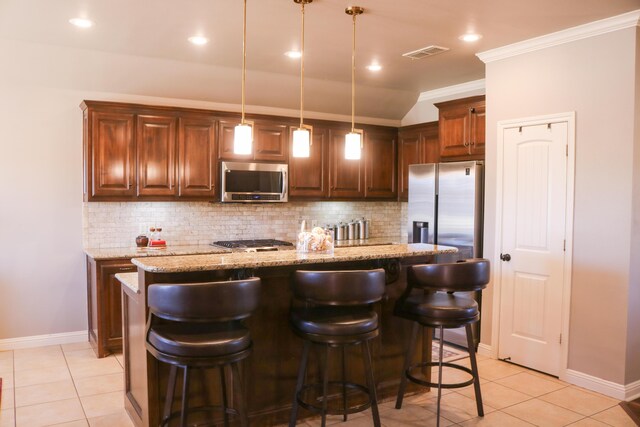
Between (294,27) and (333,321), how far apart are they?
7.65 feet

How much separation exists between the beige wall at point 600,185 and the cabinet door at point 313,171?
2541mm

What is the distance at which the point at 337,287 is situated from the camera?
272 cm

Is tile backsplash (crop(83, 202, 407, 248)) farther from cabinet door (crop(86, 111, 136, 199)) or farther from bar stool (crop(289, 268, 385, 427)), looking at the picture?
bar stool (crop(289, 268, 385, 427))

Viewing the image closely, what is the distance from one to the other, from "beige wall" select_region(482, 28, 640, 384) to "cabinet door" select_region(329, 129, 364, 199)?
2478 millimetres

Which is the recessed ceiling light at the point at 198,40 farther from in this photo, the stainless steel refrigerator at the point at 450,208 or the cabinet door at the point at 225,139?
the stainless steel refrigerator at the point at 450,208

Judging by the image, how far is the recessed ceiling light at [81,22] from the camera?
3848 millimetres

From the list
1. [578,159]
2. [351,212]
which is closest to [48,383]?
[351,212]

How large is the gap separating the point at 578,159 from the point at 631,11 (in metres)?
1.07

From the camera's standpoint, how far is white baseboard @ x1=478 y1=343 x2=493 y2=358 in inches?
183

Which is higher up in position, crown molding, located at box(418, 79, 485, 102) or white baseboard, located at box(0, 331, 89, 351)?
crown molding, located at box(418, 79, 485, 102)

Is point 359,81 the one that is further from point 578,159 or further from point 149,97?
point 578,159

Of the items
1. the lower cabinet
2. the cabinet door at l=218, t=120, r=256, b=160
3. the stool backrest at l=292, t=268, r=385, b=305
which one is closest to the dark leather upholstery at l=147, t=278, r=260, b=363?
the stool backrest at l=292, t=268, r=385, b=305

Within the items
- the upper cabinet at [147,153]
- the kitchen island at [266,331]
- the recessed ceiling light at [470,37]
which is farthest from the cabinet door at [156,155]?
the recessed ceiling light at [470,37]

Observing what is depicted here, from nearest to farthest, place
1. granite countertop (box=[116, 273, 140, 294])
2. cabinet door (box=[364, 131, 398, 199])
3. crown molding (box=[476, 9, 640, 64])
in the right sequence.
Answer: granite countertop (box=[116, 273, 140, 294]) < crown molding (box=[476, 9, 640, 64]) < cabinet door (box=[364, 131, 398, 199])
